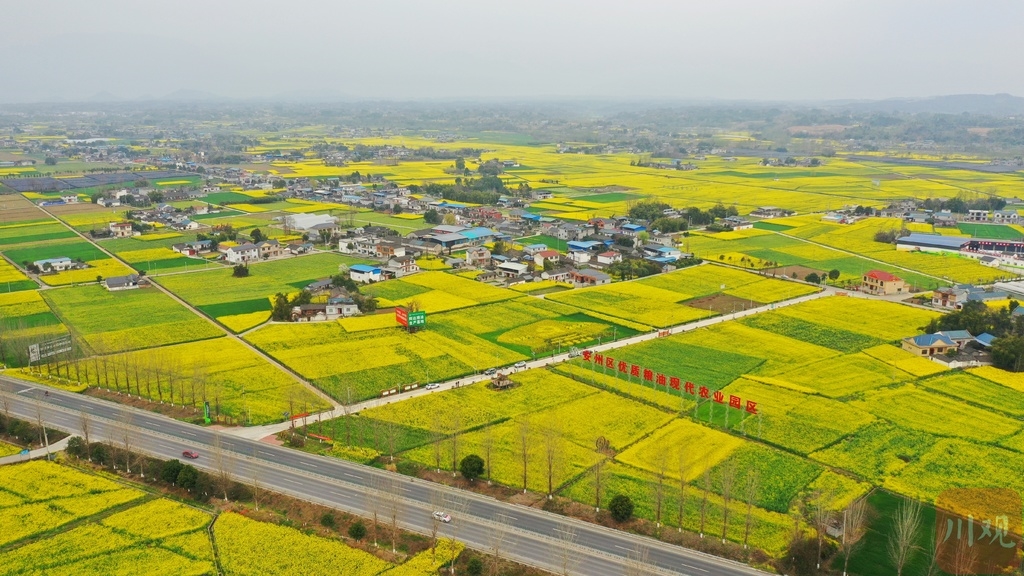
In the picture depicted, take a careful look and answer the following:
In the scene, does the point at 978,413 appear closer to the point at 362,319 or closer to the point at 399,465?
the point at 399,465

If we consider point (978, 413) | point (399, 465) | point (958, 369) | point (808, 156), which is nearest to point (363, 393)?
point (399, 465)

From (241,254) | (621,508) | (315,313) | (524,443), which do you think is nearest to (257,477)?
(524,443)

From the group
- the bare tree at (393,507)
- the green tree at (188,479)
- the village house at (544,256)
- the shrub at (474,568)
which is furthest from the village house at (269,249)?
the shrub at (474,568)

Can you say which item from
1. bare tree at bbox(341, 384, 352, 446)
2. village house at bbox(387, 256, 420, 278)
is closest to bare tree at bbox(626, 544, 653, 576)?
bare tree at bbox(341, 384, 352, 446)

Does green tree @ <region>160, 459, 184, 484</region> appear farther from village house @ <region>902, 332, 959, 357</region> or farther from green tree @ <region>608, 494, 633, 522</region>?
village house @ <region>902, 332, 959, 357</region>

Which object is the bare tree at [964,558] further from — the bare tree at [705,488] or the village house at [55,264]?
the village house at [55,264]
